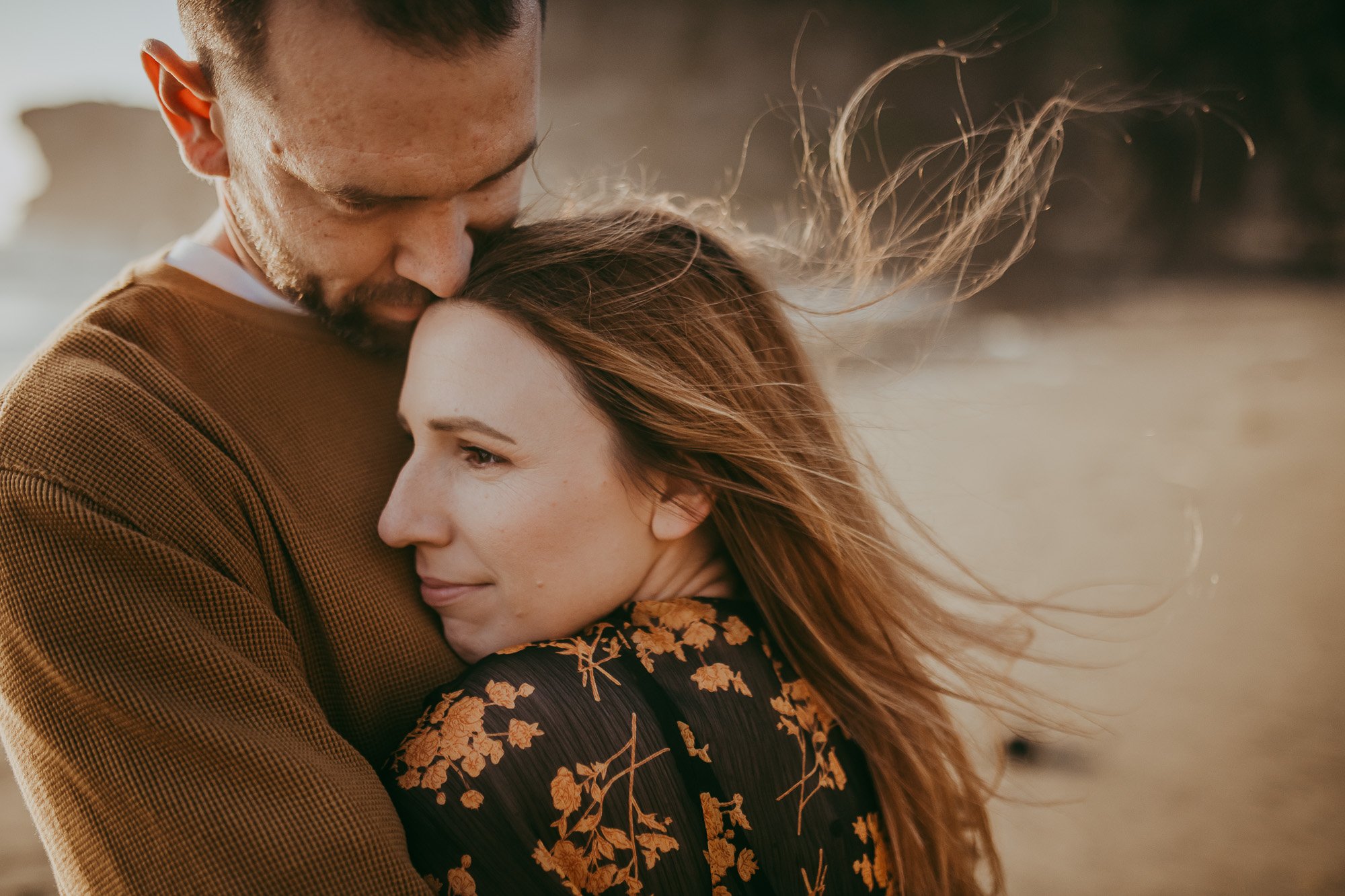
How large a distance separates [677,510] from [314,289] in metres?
0.79

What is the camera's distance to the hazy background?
4.00 m

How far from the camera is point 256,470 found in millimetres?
1491

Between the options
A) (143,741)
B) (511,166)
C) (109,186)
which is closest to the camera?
(143,741)

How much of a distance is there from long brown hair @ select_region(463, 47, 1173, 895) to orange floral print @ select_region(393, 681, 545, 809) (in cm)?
51

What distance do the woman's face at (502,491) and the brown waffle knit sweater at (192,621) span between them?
0.09 m

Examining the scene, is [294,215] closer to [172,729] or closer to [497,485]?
[497,485]

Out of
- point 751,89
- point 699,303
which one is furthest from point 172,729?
point 751,89

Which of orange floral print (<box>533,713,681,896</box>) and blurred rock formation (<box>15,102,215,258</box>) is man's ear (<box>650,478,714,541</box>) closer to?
orange floral print (<box>533,713,681,896</box>)

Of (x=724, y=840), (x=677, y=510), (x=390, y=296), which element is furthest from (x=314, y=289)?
(x=724, y=840)

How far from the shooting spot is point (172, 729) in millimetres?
1157

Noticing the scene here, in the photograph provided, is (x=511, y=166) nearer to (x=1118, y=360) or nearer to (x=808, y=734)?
(x=808, y=734)

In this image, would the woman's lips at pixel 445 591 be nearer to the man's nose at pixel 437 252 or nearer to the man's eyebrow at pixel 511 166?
the man's nose at pixel 437 252

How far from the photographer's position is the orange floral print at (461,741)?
1336mm

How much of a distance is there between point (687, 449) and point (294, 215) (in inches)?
31.5
